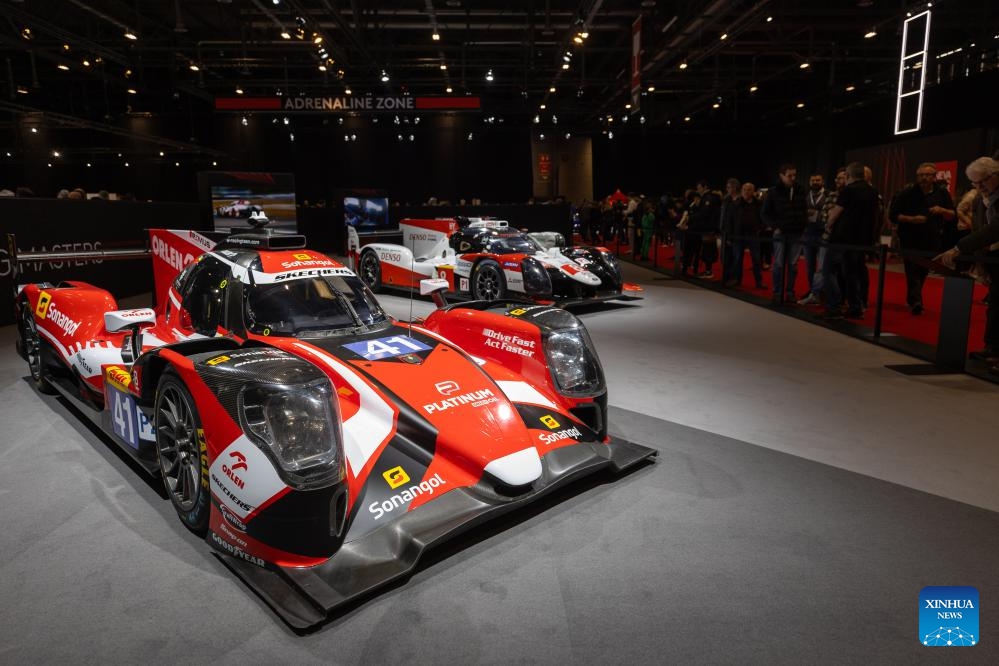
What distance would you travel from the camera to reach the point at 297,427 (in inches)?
91.2

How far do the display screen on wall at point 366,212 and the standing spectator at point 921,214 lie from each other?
1219cm

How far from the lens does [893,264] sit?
Answer: 42.7 ft

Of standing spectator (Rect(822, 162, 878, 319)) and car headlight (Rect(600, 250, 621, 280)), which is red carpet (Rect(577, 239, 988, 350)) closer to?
standing spectator (Rect(822, 162, 878, 319))

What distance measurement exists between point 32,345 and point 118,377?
2263 mm

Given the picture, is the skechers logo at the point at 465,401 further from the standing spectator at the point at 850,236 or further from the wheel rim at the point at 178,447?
the standing spectator at the point at 850,236

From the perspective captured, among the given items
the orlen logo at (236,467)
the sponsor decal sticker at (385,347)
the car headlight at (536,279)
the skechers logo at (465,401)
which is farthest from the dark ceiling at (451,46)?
the orlen logo at (236,467)

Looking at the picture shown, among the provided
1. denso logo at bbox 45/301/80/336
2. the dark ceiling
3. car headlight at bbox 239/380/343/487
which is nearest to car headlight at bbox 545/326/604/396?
car headlight at bbox 239/380/343/487

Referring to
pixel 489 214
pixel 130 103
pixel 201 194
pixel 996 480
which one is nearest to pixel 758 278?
pixel 996 480

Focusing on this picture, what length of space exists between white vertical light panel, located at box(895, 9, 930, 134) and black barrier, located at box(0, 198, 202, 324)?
10.4m

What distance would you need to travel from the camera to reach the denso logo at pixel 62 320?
14.0ft

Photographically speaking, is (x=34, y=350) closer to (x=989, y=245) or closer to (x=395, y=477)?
(x=395, y=477)

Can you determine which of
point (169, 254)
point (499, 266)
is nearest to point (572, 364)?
point (169, 254)

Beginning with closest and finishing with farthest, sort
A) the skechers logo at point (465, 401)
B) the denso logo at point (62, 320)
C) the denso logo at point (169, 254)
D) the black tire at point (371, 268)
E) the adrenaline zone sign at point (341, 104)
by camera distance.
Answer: the skechers logo at point (465, 401) < the denso logo at point (62, 320) < the denso logo at point (169, 254) < the black tire at point (371, 268) < the adrenaline zone sign at point (341, 104)

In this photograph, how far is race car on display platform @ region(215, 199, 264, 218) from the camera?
43.5 ft
